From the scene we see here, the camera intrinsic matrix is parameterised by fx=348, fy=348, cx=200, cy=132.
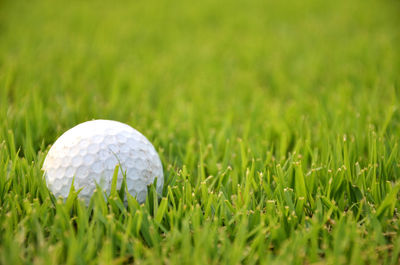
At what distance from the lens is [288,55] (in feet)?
14.2

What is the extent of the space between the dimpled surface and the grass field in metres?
0.08

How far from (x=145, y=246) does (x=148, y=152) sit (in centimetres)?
48

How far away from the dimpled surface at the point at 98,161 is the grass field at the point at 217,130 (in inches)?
3.0

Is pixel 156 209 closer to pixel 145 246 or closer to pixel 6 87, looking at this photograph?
pixel 145 246

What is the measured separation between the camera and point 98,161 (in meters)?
1.59

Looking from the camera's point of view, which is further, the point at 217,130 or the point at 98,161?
the point at 217,130

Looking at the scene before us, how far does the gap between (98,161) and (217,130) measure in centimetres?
Answer: 115

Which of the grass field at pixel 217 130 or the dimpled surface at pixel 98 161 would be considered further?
the dimpled surface at pixel 98 161

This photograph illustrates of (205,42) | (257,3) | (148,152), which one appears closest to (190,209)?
(148,152)

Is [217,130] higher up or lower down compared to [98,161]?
lower down

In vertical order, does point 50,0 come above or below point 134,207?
above

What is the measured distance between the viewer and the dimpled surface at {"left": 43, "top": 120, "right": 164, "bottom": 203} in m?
1.57

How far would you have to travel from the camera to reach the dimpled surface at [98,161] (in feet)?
5.16

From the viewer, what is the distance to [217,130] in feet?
8.41
